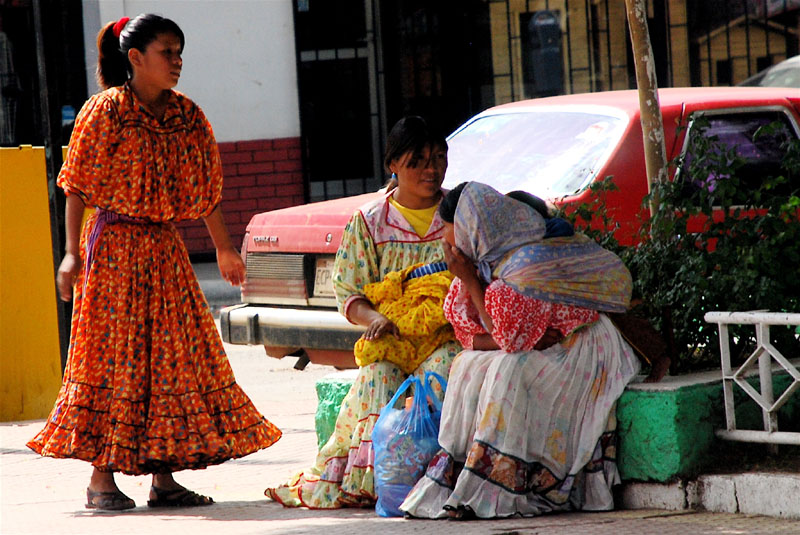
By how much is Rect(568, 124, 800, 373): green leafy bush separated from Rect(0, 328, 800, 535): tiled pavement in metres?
0.77

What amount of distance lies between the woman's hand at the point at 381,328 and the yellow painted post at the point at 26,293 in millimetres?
3106

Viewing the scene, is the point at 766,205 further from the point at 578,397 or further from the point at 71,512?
the point at 71,512

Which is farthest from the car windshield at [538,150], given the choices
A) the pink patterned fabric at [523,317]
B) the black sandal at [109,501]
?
the black sandal at [109,501]

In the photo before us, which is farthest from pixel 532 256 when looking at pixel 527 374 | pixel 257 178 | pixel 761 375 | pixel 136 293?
pixel 257 178

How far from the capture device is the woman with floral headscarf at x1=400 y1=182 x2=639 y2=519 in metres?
4.56

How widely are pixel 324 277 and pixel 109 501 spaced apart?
196 cm

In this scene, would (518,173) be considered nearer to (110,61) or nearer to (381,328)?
(381,328)

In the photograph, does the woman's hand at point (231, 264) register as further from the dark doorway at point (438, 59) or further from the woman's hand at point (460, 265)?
the dark doorway at point (438, 59)

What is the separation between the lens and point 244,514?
4.98m

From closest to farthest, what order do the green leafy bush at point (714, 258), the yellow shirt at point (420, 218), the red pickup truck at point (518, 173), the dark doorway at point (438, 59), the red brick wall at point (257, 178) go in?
the green leafy bush at point (714, 258), the yellow shirt at point (420, 218), the red pickup truck at point (518, 173), the red brick wall at point (257, 178), the dark doorway at point (438, 59)

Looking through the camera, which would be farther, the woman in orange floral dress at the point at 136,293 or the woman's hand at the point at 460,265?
the woman in orange floral dress at the point at 136,293

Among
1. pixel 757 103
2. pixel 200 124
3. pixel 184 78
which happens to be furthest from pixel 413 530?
pixel 184 78

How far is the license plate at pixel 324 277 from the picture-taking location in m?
6.75

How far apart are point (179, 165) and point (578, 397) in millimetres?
1781
